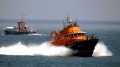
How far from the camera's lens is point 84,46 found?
6188 cm

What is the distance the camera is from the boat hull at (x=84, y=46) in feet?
202

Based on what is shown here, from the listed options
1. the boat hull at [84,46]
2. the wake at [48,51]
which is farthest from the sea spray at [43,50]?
the boat hull at [84,46]

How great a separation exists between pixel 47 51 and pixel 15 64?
33.1ft

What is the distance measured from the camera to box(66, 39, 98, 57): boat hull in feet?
202

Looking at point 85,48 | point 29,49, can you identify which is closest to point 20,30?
point 29,49

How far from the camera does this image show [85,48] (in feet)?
204

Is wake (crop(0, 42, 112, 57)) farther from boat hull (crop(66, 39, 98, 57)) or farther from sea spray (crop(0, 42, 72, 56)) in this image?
boat hull (crop(66, 39, 98, 57))

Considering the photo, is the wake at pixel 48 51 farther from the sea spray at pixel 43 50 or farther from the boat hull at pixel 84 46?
the boat hull at pixel 84 46

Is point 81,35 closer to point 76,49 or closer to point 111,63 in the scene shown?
point 76,49

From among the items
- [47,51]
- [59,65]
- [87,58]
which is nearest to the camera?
[59,65]

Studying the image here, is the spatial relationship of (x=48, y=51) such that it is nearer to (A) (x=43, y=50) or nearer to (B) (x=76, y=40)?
(A) (x=43, y=50)

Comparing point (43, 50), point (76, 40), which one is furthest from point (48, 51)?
point (76, 40)

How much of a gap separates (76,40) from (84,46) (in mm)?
1407

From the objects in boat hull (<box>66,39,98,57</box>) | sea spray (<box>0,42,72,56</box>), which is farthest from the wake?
boat hull (<box>66,39,98,57</box>)
